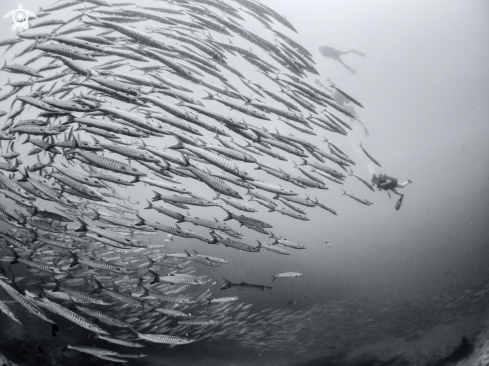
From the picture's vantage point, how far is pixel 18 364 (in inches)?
328

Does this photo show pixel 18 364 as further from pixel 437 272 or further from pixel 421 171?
pixel 421 171

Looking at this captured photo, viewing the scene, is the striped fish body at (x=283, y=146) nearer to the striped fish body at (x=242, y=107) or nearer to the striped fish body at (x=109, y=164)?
the striped fish body at (x=242, y=107)

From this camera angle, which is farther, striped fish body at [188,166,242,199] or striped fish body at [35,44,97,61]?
striped fish body at [188,166,242,199]

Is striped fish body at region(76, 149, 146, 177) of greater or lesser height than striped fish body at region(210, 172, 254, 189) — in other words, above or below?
above

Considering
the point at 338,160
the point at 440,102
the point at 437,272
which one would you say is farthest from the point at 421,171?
the point at 338,160

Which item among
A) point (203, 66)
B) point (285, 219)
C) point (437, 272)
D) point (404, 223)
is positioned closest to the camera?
point (203, 66)

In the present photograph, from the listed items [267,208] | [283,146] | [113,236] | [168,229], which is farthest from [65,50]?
[267,208]

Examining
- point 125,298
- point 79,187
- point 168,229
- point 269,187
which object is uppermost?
point 79,187

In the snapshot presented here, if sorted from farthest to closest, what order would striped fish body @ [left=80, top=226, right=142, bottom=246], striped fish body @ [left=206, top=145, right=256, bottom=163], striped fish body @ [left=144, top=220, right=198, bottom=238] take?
1. striped fish body @ [left=144, top=220, right=198, bottom=238]
2. striped fish body @ [left=80, top=226, right=142, bottom=246]
3. striped fish body @ [left=206, top=145, right=256, bottom=163]

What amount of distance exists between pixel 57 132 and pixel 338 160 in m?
4.69

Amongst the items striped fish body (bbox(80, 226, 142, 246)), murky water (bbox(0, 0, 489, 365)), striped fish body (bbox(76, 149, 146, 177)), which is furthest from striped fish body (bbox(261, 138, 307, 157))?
striped fish body (bbox(80, 226, 142, 246))

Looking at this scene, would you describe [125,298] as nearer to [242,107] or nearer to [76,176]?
[76,176]

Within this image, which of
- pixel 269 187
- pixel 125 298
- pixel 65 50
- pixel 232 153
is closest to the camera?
pixel 65 50

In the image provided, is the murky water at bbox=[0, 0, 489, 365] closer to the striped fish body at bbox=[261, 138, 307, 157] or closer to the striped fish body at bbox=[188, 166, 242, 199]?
the striped fish body at bbox=[261, 138, 307, 157]
